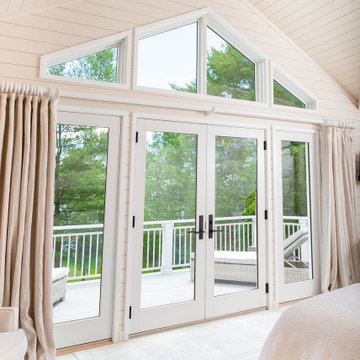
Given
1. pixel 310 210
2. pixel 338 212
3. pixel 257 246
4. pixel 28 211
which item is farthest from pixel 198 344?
pixel 338 212

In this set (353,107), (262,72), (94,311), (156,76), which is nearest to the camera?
(94,311)

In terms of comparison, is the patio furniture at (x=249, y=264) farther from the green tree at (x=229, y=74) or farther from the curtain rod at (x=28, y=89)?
the curtain rod at (x=28, y=89)

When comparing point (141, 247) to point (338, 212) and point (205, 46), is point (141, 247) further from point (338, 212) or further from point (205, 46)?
point (338, 212)

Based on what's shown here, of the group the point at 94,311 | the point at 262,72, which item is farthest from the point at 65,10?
the point at 94,311

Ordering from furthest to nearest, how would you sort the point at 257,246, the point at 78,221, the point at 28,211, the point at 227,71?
1. the point at 227,71
2. the point at 257,246
3. the point at 78,221
4. the point at 28,211

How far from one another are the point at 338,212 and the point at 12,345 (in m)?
3.57

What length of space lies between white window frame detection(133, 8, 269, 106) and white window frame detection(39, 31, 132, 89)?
86 millimetres

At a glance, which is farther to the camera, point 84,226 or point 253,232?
point 253,232

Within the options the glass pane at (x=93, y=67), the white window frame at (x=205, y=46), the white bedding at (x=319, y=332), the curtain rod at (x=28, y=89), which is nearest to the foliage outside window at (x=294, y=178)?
the white window frame at (x=205, y=46)

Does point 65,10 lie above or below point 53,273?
above

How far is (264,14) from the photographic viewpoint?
3641 millimetres

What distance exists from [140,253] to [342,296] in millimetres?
1719

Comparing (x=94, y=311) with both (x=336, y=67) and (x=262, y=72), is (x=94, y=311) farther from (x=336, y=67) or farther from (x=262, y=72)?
(x=336, y=67)

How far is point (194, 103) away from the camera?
10.3ft
